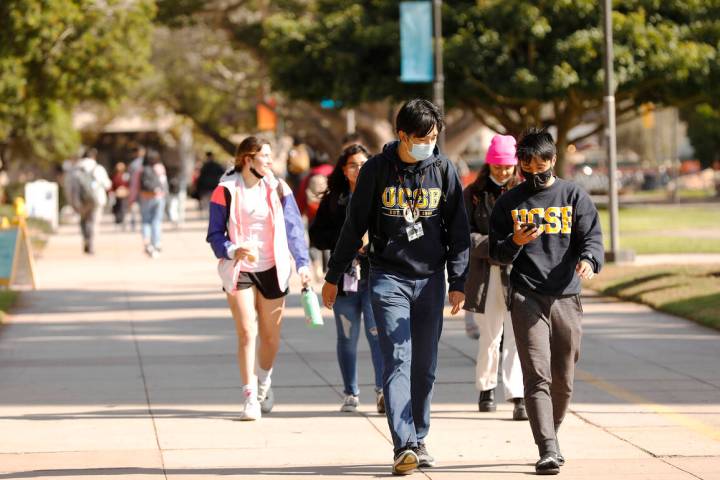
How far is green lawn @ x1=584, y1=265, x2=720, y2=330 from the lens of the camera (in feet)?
47.0

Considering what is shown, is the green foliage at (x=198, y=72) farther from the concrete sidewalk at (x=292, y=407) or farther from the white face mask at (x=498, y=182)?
the white face mask at (x=498, y=182)

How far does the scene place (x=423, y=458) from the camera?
7.48 meters

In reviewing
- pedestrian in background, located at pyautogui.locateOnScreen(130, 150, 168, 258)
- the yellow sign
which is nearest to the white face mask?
the yellow sign

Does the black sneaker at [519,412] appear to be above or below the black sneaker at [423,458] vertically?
below

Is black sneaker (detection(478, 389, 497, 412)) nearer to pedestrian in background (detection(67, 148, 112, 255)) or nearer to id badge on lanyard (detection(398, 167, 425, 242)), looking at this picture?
id badge on lanyard (detection(398, 167, 425, 242))

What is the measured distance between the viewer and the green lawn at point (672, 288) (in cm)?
1431

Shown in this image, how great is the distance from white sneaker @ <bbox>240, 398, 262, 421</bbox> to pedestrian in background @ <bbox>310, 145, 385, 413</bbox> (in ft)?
1.92

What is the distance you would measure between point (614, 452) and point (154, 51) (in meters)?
44.3

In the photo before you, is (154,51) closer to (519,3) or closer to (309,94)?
(309,94)

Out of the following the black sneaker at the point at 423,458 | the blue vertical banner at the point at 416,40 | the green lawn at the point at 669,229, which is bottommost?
the green lawn at the point at 669,229

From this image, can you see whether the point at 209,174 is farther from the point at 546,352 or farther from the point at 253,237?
the point at 546,352

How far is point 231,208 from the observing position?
920 centimetres

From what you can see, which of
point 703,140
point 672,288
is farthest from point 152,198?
point 703,140

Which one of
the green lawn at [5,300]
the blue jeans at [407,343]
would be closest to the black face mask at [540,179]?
the blue jeans at [407,343]
